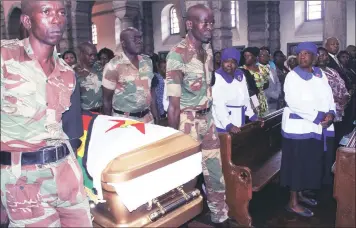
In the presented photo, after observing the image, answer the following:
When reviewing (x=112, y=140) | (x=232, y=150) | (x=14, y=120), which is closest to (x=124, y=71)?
(x=232, y=150)

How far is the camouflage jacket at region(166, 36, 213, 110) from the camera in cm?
314

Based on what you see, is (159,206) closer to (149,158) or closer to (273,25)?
(149,158)

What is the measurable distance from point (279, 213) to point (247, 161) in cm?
65

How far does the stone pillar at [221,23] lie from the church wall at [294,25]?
6.49 m

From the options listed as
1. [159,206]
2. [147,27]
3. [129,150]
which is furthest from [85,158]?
[147,27]

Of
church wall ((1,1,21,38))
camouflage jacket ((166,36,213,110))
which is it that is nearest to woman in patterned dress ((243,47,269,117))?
camouflage jacket ((166,36,213,110))

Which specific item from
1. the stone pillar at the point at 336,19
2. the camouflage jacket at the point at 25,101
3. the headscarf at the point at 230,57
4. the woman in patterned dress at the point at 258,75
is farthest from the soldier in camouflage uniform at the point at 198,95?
the stone pillar at the point at 336,19

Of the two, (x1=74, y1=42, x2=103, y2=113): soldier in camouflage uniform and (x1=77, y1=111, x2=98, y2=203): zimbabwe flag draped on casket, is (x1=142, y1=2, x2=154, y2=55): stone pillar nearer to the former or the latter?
(x1=74, y1=42, x2=103, y2=113): soldier in camouflage uniform

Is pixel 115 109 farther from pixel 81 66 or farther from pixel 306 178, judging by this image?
pixel 306 178

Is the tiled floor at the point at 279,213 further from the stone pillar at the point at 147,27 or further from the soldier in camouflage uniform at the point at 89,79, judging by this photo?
the stone pillar at the point at 147,27

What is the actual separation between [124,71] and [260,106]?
99.8 inches

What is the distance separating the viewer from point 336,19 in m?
8.05

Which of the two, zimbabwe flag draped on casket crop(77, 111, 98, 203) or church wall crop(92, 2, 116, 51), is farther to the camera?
church wall crop(92, 2, 116, 51)

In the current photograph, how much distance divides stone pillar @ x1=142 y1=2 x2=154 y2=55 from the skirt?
534 inches
